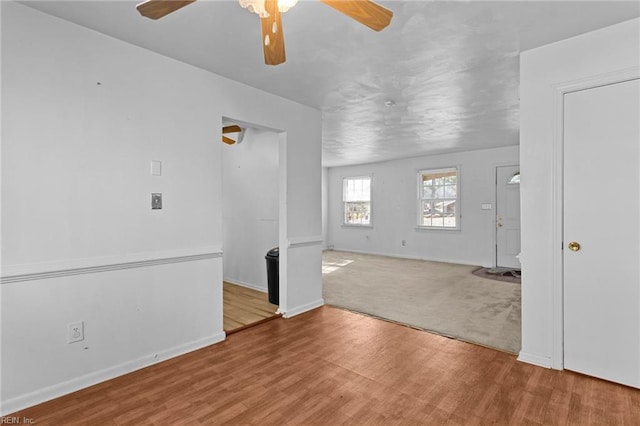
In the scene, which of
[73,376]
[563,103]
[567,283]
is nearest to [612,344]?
[567,283]

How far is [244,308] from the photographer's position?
3949mm

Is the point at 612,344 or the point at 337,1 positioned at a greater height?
the point at 337,1

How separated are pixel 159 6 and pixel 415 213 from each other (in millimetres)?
6866

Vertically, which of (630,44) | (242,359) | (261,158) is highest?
(630,44)

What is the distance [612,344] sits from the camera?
89.8 inches

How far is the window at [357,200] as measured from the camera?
28.3ft

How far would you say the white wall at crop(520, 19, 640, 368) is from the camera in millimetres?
2414

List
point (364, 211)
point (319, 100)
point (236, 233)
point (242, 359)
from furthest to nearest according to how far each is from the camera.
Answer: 1. point (364, 211)
2. point (236, 233)
3. point (319, 100)
4. point (242, 359)

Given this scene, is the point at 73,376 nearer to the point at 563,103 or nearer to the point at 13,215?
the point at 13,215

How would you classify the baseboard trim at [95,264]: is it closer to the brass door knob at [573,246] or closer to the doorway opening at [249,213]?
the doorway opening at [249,213]

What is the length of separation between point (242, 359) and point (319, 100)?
2.79 metres

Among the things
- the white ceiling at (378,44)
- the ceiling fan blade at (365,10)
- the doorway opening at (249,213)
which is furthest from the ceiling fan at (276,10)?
the doorway opening at (249,213)

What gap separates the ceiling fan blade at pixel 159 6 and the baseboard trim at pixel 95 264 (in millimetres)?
1695

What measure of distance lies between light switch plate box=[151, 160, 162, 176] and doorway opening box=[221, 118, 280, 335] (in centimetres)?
172
